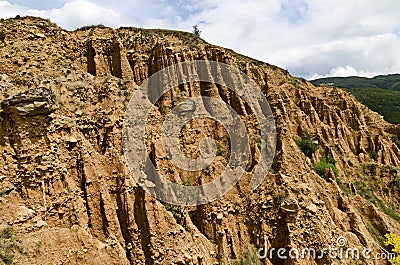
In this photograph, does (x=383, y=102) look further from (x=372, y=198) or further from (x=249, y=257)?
(x=249, y=257)

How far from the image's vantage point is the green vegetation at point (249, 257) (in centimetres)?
1745

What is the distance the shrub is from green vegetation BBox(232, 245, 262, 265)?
16.0 meters

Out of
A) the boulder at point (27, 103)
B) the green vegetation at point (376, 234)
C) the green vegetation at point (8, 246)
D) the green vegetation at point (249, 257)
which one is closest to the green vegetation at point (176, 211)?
the green vegetation at point (249, 257)

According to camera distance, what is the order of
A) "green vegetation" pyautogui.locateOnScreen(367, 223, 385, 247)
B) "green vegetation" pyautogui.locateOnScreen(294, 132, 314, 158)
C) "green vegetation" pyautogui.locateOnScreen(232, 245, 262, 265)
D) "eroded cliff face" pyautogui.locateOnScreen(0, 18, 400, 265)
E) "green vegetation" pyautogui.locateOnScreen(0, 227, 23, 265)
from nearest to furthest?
"green vegetation" pyautogui.locateOnScreen(0, 227, 23, 265), "eroded cliff face" pyautogui.locateOnScreen(0, 18, 400, 265), "green vegetation" pyautogui.locateOnScreen(232, 245, 262, 265), "green vegetation" pyautogui.locateOnScreen(367, 223, 385, 247), "green vegetation" pyautogui.locateOnScreen(294, 132, 314, 158)

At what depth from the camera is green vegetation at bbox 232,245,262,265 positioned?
17.5 metres

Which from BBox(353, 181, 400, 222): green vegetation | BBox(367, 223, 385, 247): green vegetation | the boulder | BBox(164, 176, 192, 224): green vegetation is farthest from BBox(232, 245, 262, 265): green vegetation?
BBox(353, 181, 400, 222): green vegetation

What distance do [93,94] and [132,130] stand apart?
295 centimetres

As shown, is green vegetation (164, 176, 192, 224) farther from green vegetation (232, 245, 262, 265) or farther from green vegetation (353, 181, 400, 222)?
green vegetation (353, 181, 400, 222)

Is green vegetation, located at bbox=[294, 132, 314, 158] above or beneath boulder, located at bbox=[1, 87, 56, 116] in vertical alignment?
beneath

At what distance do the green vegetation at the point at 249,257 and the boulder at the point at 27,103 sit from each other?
39.9 ft

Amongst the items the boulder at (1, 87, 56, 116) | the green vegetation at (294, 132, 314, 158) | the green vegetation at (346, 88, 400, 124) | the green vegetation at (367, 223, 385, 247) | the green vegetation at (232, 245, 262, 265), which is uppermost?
the green vegetation at (346, 88, 400, 124)

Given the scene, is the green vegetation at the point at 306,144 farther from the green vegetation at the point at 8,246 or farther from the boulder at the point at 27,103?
the green vegetation at the point at 8,246

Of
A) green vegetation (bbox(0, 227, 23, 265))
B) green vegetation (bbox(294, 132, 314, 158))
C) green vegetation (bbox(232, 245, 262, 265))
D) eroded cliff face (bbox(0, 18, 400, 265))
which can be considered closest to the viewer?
green vegetation (bbox(0, 227, 23, 265))

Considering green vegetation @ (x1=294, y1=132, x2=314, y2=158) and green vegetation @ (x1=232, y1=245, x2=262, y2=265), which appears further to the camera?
green vegetation @ (x1=294, y1=132, x2=314, y2=158)
